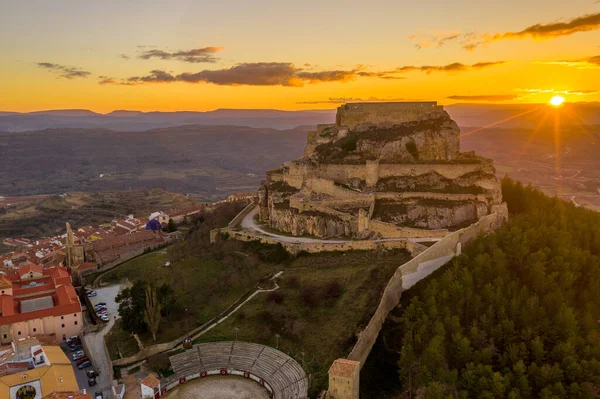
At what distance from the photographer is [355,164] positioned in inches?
1969

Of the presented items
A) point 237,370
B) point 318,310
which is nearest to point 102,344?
point 237,370

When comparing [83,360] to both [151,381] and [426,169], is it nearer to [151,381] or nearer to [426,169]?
[151,381]

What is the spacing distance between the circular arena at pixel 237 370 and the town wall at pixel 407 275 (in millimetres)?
4509

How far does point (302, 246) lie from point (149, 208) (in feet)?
295

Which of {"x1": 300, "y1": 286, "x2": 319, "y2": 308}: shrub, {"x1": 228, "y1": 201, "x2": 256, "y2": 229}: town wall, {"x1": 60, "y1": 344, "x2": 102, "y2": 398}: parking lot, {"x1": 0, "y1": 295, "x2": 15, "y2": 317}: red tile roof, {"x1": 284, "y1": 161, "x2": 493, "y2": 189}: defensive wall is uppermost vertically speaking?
{"x1": 284, "y1": 161, "x2": 493, "y2": 189}: defensive wall

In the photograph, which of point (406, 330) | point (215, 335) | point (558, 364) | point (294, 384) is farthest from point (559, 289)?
point (215, 335)

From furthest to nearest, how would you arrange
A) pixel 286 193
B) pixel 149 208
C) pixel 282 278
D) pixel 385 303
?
pixel 149 208
pixel 286 193
pixel 282 278
pixel 385 303

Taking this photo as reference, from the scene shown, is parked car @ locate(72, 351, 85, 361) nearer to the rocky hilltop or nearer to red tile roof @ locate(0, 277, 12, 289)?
red tile roof @ locate(0, 277, 12, 289)

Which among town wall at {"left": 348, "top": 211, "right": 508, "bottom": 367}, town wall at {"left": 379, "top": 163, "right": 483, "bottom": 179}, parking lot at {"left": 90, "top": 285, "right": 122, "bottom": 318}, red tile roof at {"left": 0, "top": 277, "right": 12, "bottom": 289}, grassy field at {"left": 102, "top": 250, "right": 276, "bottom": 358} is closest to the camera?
town wall at {"left": 348, "top": 211, "right": 508, "bottom": 367}

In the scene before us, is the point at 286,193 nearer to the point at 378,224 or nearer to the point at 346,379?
the point at 378,224

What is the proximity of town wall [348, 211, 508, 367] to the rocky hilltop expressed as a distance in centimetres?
238

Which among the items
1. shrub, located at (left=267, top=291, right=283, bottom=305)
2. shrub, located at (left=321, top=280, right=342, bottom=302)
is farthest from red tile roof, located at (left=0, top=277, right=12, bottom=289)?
shrub, located at (left=321, top=280, right=342, bottom=302)

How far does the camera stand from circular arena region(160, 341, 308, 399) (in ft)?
101

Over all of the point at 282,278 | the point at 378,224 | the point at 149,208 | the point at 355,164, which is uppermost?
the point at 355,164
